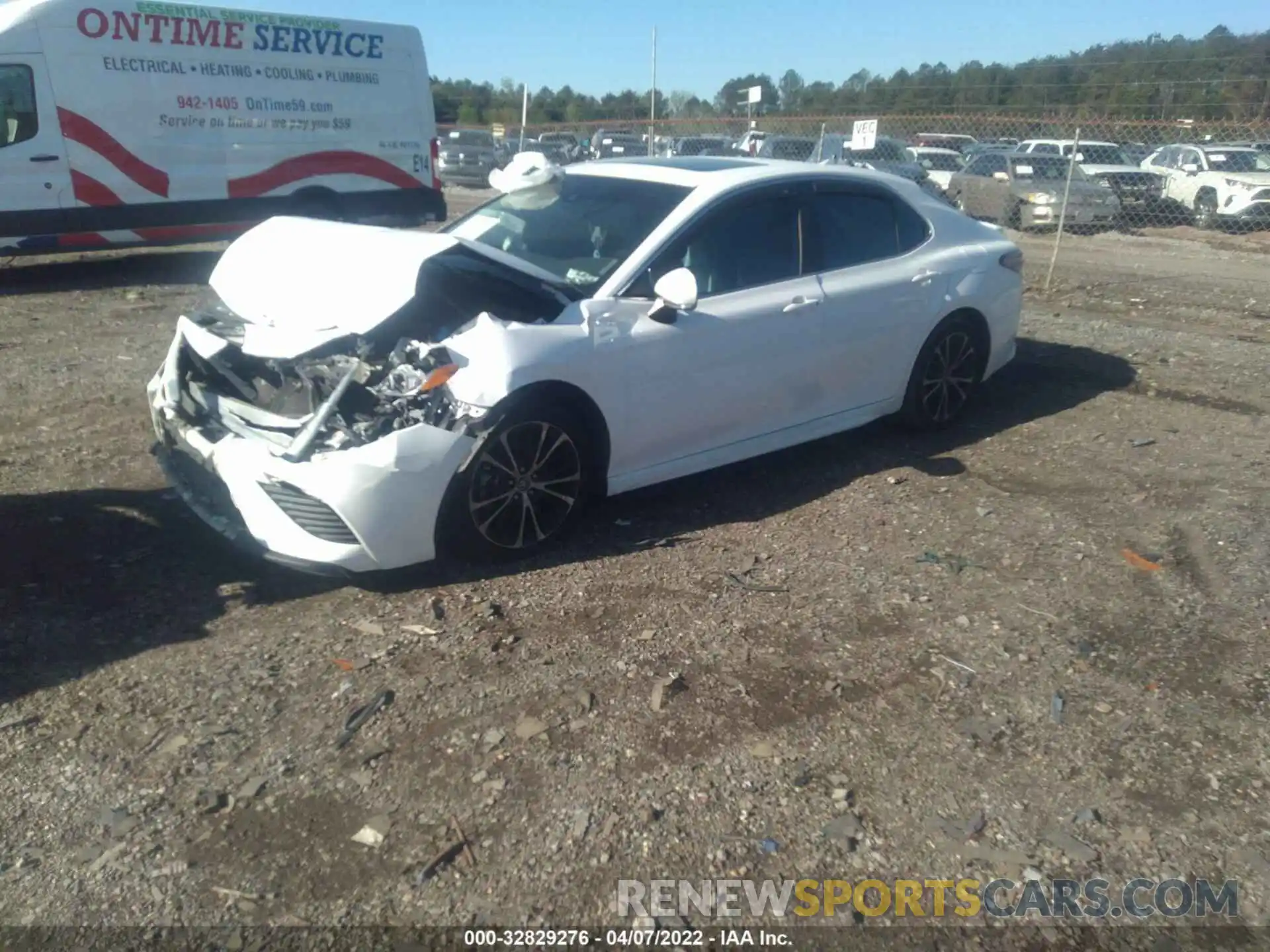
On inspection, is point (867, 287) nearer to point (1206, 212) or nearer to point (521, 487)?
point (521, 487)

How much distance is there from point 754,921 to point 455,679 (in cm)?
141

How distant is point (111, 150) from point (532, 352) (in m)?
9.59

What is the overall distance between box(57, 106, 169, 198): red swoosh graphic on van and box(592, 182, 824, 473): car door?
922 centimetres

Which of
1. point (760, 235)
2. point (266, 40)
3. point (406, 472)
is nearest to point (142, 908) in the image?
point (406, 472)

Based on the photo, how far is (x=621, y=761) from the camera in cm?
323

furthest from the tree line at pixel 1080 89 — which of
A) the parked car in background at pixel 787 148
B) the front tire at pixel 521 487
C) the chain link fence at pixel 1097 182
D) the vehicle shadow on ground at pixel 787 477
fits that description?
the front tire at pixel 521 487

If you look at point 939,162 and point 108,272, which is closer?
point 108,272

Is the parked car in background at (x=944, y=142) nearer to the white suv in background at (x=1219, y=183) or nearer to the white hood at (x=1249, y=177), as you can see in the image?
the white suv in background at (x=1219, y=183)

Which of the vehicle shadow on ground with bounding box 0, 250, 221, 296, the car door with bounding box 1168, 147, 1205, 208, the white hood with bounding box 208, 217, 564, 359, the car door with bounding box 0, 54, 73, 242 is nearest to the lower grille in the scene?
the white hood with bounding box 208, 217, 564, 359

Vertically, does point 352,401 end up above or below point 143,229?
above

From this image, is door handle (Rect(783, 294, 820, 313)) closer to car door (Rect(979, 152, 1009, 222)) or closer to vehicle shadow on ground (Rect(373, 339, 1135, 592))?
vehicle shadow on ground (Rect(373, 339, 1135, 592))

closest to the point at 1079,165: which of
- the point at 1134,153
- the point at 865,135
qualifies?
the point at 1134,153

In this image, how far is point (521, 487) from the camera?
4422 mm

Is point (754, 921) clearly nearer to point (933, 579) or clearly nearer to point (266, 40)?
point (933, 579)
